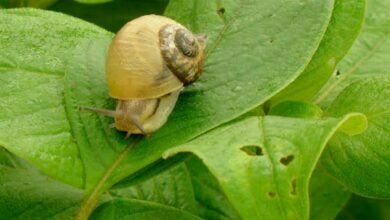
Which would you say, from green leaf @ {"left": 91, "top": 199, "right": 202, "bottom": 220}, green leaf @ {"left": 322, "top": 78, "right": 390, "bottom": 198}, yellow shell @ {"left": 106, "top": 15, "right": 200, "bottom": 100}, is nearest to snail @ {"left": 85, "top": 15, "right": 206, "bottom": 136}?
yellow shell @ {"left": 106, "top": 15, "right": 200, "bottom": 100}

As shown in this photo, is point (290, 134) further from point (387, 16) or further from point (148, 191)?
point (387, 16)

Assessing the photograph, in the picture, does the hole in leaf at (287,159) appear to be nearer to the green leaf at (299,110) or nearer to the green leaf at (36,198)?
the green leaf at (299,110)

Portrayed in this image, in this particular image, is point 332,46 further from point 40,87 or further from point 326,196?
point 40,87

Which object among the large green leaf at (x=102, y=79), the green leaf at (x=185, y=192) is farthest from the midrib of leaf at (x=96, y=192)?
the green leaf at (x=185, y=192)

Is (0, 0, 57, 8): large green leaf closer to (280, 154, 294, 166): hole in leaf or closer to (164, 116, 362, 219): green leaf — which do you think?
(164, 116, 362, 219): green leaf

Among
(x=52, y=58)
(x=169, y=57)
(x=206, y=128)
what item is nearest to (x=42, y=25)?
(x=52, y=58)

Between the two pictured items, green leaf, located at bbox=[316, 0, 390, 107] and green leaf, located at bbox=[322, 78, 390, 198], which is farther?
green leaf, located at bbox=[316, 0, 390, 107]

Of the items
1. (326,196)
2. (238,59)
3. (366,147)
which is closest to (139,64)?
(238,59)
